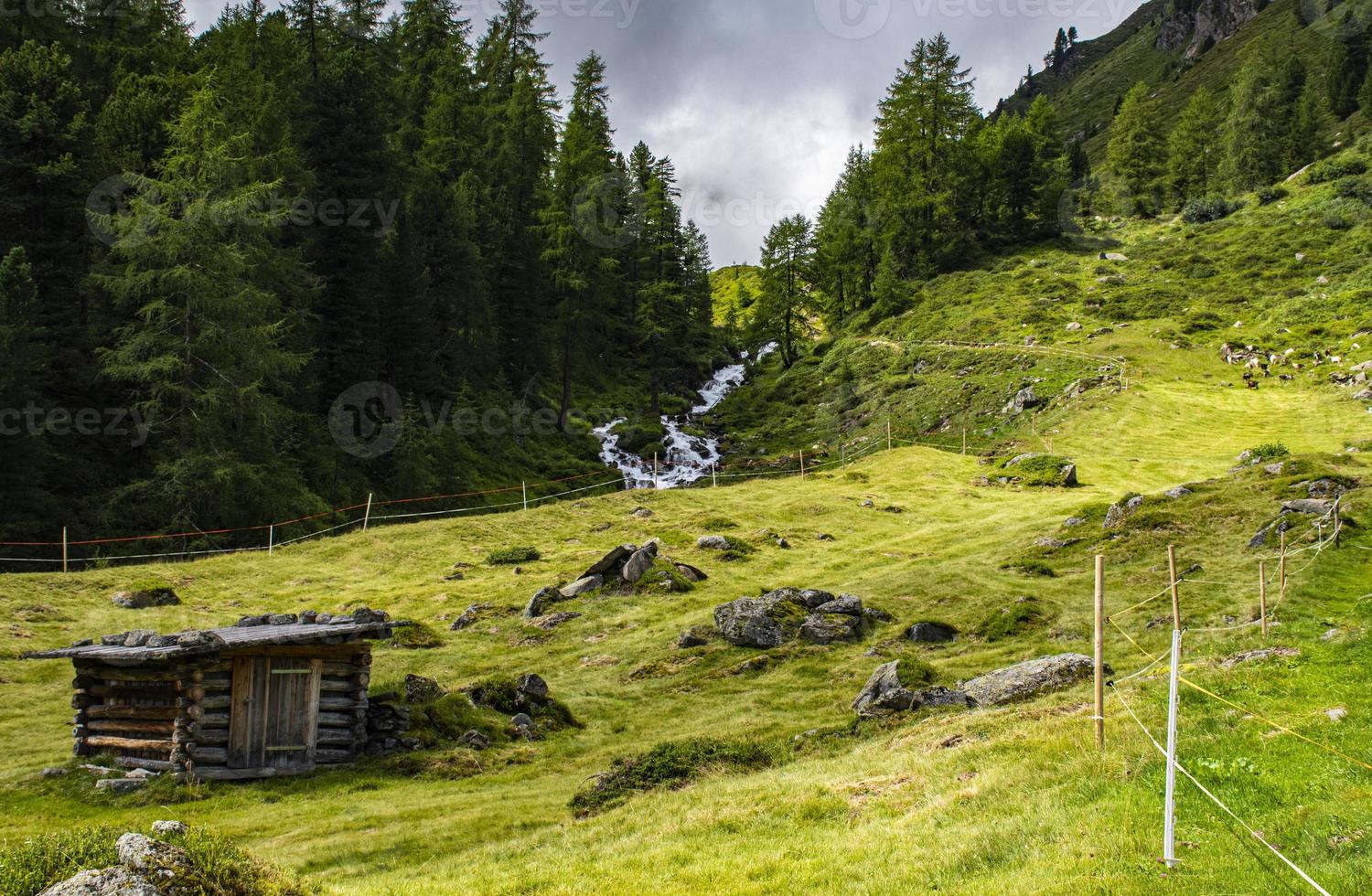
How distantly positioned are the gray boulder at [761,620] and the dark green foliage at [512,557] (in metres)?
13.5

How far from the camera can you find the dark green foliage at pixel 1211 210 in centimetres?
8919

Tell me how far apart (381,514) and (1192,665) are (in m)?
42.7

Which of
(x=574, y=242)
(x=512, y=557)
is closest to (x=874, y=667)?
(x=512, y=557)

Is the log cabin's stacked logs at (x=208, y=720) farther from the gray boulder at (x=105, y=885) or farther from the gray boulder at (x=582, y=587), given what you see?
the gray boulder at (x=582, y=587)

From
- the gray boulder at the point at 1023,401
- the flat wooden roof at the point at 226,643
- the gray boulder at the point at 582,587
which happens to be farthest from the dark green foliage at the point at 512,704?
the gray boulder at the point at 1023,401

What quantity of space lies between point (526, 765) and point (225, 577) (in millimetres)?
21576

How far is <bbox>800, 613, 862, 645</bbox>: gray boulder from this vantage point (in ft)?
86.1

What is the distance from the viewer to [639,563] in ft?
111

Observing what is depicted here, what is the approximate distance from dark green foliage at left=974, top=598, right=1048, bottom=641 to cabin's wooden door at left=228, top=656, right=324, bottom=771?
18.6 m

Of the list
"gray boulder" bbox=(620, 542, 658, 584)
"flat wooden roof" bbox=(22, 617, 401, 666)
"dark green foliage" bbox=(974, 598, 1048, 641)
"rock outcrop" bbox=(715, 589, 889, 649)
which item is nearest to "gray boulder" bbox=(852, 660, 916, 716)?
"dark green foliage" bbox=(974, 598, 1048, 641)

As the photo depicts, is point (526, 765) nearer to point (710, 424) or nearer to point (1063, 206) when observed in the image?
point (710, 424)

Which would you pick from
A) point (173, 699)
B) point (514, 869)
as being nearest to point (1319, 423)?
point (514, 869)

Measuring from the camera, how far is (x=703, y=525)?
4306 centimetres

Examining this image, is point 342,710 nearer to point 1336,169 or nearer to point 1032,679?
point 1032,679
